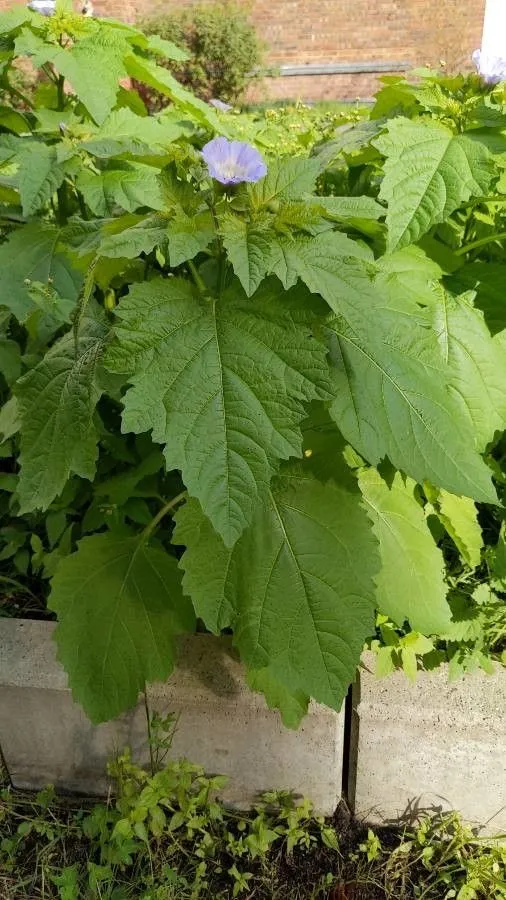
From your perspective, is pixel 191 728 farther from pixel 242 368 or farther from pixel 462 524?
pixel 242 368

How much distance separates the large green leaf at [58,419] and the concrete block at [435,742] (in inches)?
35.9

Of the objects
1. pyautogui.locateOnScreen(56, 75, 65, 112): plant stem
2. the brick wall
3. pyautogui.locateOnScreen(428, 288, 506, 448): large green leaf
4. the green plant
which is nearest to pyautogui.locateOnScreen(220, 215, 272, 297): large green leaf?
pyautogui.locateOnScreen(428, 288, 506, 448): large green leaf

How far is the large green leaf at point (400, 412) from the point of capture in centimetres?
121

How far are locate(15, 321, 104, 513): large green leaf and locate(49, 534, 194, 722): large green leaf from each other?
0.34 meters

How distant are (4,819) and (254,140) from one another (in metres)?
2.04

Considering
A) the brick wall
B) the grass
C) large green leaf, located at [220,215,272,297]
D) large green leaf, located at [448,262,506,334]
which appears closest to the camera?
large green leaf, located at [220,215,272,297]

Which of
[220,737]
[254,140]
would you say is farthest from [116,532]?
[254,140]

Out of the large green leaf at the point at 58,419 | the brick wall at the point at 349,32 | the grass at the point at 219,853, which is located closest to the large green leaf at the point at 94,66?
the large green leaf at the point at 58,419

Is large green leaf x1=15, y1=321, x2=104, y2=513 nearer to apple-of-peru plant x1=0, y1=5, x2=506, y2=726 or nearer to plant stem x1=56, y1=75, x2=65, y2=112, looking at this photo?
apple-of-peru plant x1=0, y1=5, x2=506, y2=726

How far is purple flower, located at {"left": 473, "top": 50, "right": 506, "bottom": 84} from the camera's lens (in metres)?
1.54

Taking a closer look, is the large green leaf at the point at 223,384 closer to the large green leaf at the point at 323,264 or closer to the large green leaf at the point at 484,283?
the large green leaf at the point at 323,264

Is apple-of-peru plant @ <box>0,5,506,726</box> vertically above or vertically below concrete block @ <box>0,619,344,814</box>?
above

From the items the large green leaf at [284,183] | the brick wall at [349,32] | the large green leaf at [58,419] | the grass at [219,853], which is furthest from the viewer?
the brick wall at [349,32]

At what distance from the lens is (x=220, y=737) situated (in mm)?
1845
